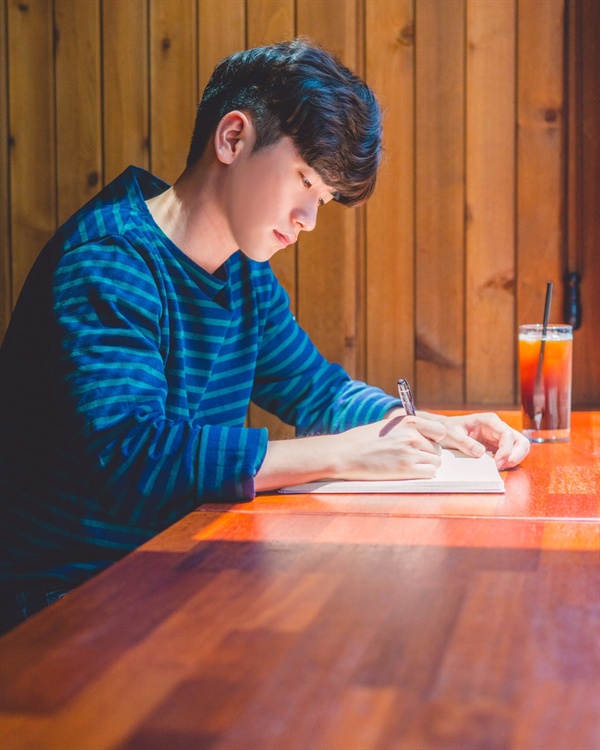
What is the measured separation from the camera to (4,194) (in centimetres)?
248

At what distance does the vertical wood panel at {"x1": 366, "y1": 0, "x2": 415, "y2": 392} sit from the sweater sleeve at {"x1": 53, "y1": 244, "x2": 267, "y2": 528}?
1.21 metres

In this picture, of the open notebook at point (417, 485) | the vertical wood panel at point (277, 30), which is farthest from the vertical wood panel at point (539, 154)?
the open notebook at point (417, 485)

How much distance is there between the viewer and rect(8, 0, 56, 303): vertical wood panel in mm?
2443

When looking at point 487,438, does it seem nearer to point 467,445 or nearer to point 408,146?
point 467,445

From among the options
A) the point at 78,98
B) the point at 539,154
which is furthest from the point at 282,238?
the point at 78,98

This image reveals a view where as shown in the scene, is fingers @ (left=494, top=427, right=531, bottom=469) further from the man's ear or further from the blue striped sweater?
the man's ear

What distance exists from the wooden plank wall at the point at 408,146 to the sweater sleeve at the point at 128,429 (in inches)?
47.4

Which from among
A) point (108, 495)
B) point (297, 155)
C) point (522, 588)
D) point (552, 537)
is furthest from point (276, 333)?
point (522, 588)

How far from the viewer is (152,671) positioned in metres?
0.56

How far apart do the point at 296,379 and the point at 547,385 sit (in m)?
0.44

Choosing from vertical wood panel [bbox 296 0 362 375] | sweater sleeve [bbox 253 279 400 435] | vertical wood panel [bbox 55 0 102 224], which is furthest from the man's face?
vertical wood panel [bbox 55 0 102 224]

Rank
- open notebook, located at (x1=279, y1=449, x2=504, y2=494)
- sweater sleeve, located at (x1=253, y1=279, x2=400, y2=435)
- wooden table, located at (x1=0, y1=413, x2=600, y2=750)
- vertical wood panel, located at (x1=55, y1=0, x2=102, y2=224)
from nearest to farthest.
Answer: wooden table, located at (x1=0, y1=413, x2=600, y2=750) < open notebook, located at (x1=279, y1=449, x2=504, y2=494) < sweater sleeve, located at (x1=253, y1=279, x2=400, y2=435) < vertical wood panel, located at (x1=55, y1=0, x2=102, y2=224)

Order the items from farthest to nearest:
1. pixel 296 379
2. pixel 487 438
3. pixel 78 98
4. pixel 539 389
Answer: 1. pixel 78 98
2. pixel 296 379
3. pixel 539 389
4. pixel 487 438

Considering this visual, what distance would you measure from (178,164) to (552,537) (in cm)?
174
